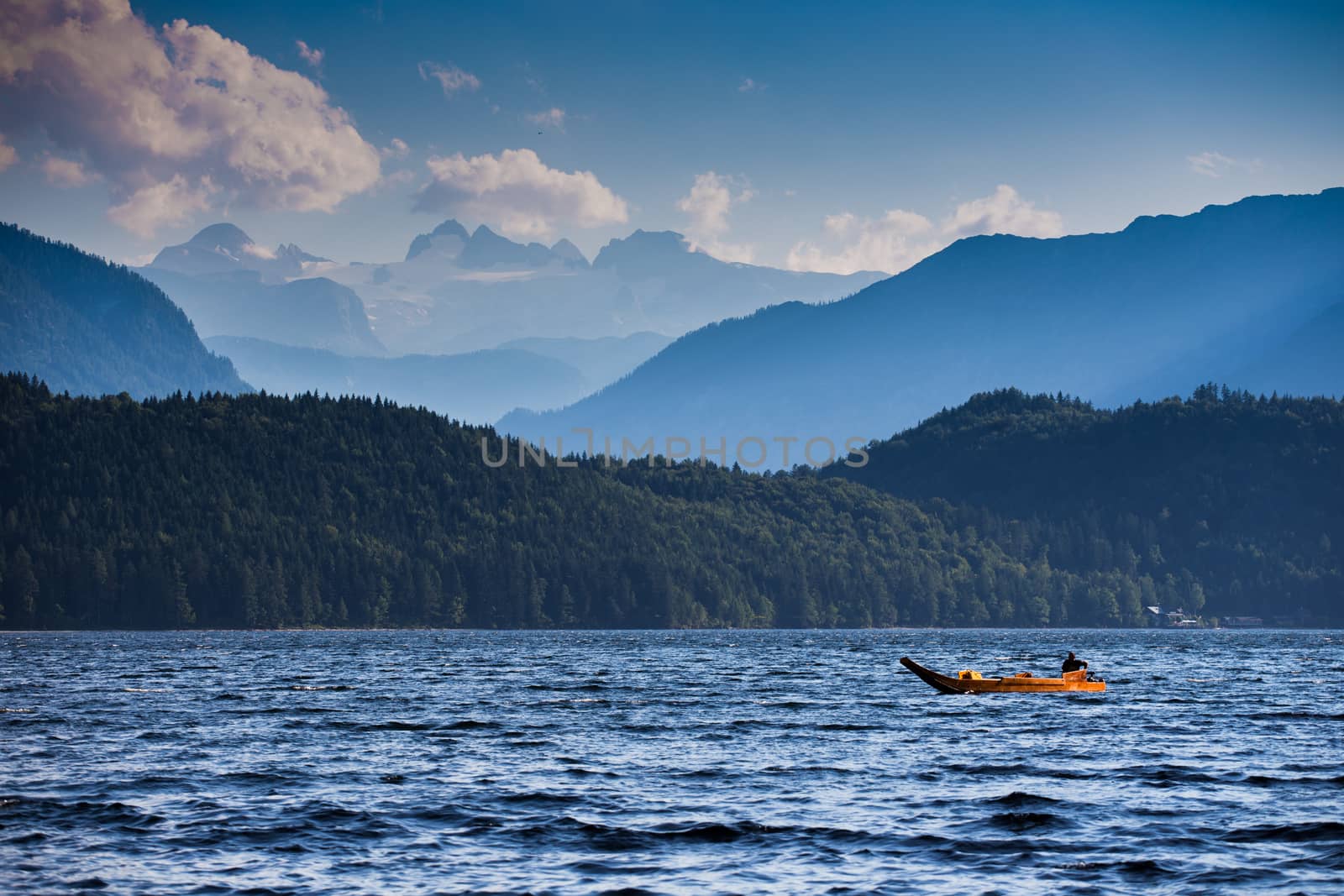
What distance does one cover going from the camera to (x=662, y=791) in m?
61.9

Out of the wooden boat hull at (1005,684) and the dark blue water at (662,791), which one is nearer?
the dark blue water at (662,791)

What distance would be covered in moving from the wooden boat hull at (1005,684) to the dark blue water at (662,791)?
5.62 feet

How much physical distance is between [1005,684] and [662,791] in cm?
5721

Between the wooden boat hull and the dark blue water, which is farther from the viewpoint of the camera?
the wooden boat hull

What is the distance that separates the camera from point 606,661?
172m

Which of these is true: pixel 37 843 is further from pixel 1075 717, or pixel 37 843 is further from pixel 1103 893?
pixel 1075 717

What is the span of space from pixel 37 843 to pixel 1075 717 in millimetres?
63523

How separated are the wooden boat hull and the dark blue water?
5.62ft

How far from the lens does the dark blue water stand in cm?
4644

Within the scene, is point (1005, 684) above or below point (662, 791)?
above

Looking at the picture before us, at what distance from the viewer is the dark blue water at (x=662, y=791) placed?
4644 cm

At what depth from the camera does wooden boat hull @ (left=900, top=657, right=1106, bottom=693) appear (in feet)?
367

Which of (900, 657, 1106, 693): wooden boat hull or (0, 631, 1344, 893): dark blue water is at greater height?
(900, 657, 1106, 693): wooden boat hull

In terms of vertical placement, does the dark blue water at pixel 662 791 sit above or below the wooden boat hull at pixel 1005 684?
below
